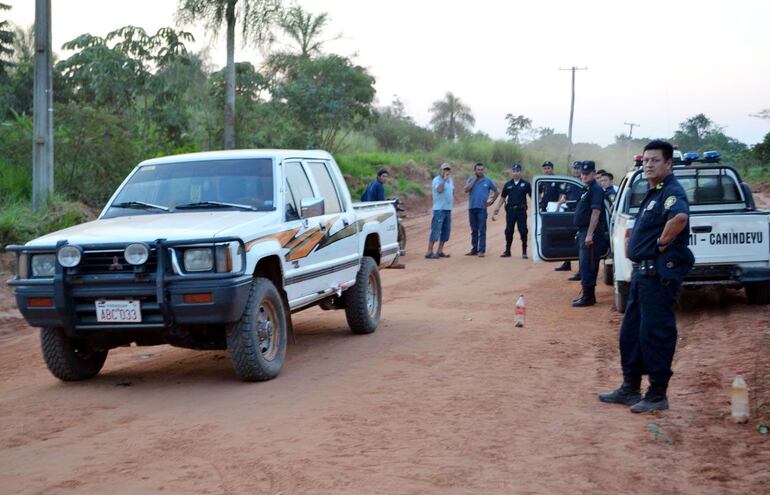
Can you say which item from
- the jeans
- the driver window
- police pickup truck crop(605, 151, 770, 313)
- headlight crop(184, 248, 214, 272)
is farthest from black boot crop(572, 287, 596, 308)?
the jeans

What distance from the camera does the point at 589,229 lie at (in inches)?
471

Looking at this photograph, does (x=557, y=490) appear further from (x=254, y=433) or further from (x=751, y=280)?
(x=751, y=280)

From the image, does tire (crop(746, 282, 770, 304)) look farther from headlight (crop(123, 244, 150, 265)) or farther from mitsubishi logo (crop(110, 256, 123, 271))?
mitsubishi logo (crop(110, 256, 123, 271))

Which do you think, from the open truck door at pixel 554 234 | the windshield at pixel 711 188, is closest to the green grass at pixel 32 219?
the open truck door at pixel 554 234

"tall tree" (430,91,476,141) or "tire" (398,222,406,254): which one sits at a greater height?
"tall tree" (430,91,476,141)

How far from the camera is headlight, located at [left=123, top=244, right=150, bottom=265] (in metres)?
6.99

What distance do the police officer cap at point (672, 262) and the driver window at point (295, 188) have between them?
3324 millimetres

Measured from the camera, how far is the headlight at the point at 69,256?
7.12 m

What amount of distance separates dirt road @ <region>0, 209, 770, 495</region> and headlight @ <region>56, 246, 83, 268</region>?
106 cm

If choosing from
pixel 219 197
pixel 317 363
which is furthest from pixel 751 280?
pixel 219 197

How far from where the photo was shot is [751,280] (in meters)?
10.6

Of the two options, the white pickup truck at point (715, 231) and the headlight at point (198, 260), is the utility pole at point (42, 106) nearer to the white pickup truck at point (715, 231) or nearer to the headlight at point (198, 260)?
the headlight at point (198, 260)

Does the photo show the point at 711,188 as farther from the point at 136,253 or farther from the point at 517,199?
the point at 136,253

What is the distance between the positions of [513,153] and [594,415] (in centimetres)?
4552
